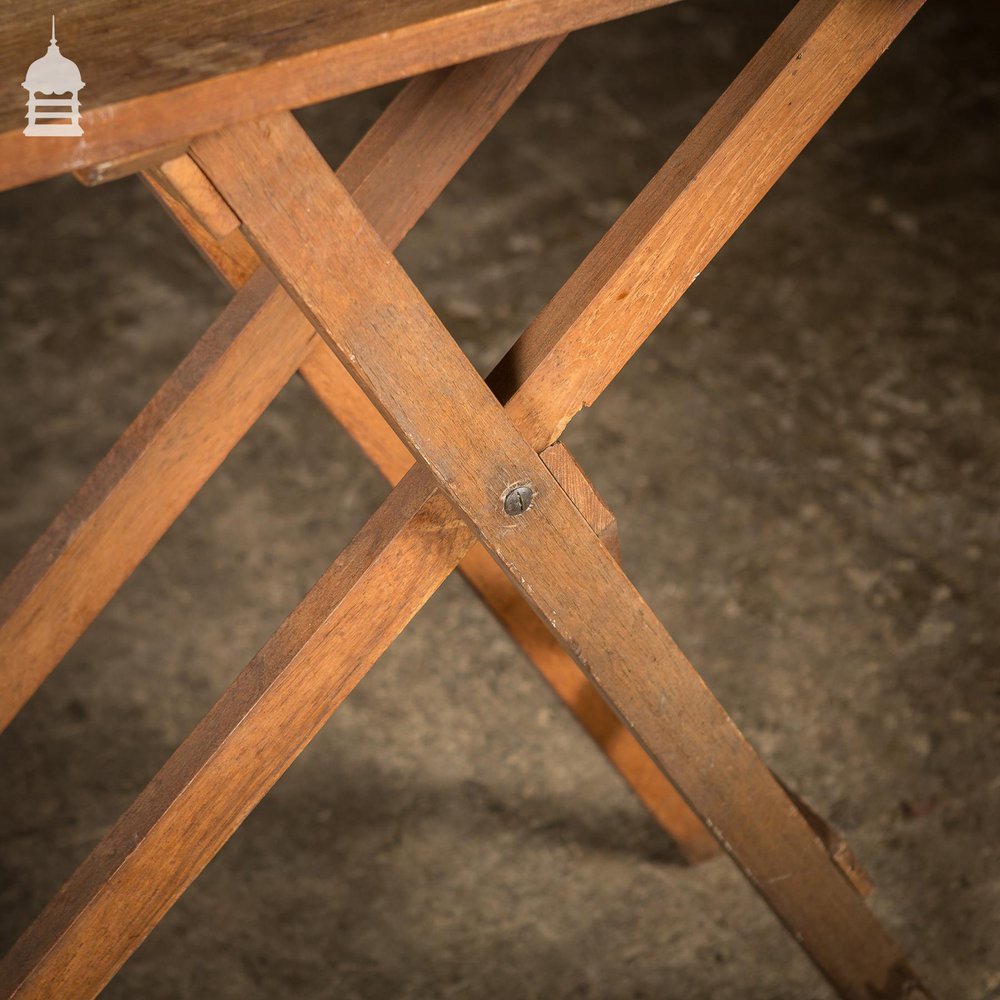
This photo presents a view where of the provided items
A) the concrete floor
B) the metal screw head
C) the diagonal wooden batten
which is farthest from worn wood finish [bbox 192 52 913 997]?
the concrete floor

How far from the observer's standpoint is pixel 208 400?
1.63m

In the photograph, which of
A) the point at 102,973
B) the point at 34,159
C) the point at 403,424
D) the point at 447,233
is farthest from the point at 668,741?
the point at 447,233

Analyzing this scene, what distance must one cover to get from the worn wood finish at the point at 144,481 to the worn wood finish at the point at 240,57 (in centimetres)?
49

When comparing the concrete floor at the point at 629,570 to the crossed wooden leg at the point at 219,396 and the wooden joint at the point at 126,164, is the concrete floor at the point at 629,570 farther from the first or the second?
the wooden joint at the point at 126,164

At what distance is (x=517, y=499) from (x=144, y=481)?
0.58m

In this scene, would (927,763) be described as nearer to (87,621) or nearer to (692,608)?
(692,608)

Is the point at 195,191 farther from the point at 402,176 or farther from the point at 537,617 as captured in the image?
the point at 537,617

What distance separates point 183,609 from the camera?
2.80m

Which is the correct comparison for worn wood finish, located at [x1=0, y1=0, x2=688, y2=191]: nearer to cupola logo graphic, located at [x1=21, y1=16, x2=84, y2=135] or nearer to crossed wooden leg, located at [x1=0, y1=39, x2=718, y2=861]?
cupola logo graphic, located at [x1=21, y1=16, x2=84, y2=135]

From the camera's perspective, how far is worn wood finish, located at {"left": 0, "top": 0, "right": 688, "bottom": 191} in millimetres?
989

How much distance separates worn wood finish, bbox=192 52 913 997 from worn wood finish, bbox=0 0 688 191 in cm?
6

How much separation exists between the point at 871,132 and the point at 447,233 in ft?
4.22

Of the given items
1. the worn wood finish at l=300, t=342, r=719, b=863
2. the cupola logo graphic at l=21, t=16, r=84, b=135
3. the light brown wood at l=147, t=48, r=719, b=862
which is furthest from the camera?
the light brown wood at l=147, t=48, r=719, b=862

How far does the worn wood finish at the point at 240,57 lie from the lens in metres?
0.99
